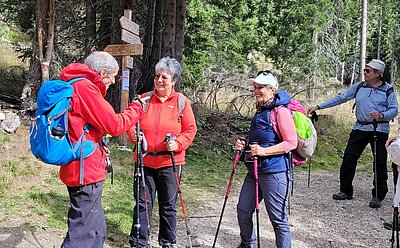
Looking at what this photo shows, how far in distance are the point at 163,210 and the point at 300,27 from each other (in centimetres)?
1741

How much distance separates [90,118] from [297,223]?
3.91 m

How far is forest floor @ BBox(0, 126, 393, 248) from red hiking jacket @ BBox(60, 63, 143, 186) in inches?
65.1

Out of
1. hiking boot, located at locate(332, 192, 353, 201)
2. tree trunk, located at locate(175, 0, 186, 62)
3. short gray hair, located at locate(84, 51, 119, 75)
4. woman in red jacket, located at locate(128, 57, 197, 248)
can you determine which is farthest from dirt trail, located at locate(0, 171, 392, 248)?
tree trunk, located at locate(175, 0, 186, 62)

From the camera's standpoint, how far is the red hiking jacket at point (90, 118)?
3.33 m

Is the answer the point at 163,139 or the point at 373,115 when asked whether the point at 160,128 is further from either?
the point at 373,115

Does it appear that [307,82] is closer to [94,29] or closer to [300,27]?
[300,27]

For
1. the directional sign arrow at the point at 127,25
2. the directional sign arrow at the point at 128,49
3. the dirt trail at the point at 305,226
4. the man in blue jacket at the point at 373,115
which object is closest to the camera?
the dirt trail at the point at 305,226

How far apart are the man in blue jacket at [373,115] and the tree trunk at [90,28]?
6.22 meters

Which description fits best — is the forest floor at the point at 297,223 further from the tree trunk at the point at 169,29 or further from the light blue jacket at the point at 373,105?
the tree trunk at the point at 169,29

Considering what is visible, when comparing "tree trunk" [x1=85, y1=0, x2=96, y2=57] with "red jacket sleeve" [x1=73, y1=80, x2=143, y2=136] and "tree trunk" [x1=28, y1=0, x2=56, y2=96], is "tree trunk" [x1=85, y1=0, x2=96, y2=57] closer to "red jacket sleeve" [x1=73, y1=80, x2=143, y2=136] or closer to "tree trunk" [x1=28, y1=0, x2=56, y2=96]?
"tree trunk" [x1=28, y1=0, x2=56, y2=96]

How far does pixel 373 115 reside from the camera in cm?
677

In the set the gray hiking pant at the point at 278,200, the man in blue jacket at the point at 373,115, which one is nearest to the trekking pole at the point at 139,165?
the gray hiking pant at the point at 278,200

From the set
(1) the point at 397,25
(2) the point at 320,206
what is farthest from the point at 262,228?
(1) the point at 397,25

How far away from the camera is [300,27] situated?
67.1 ft
